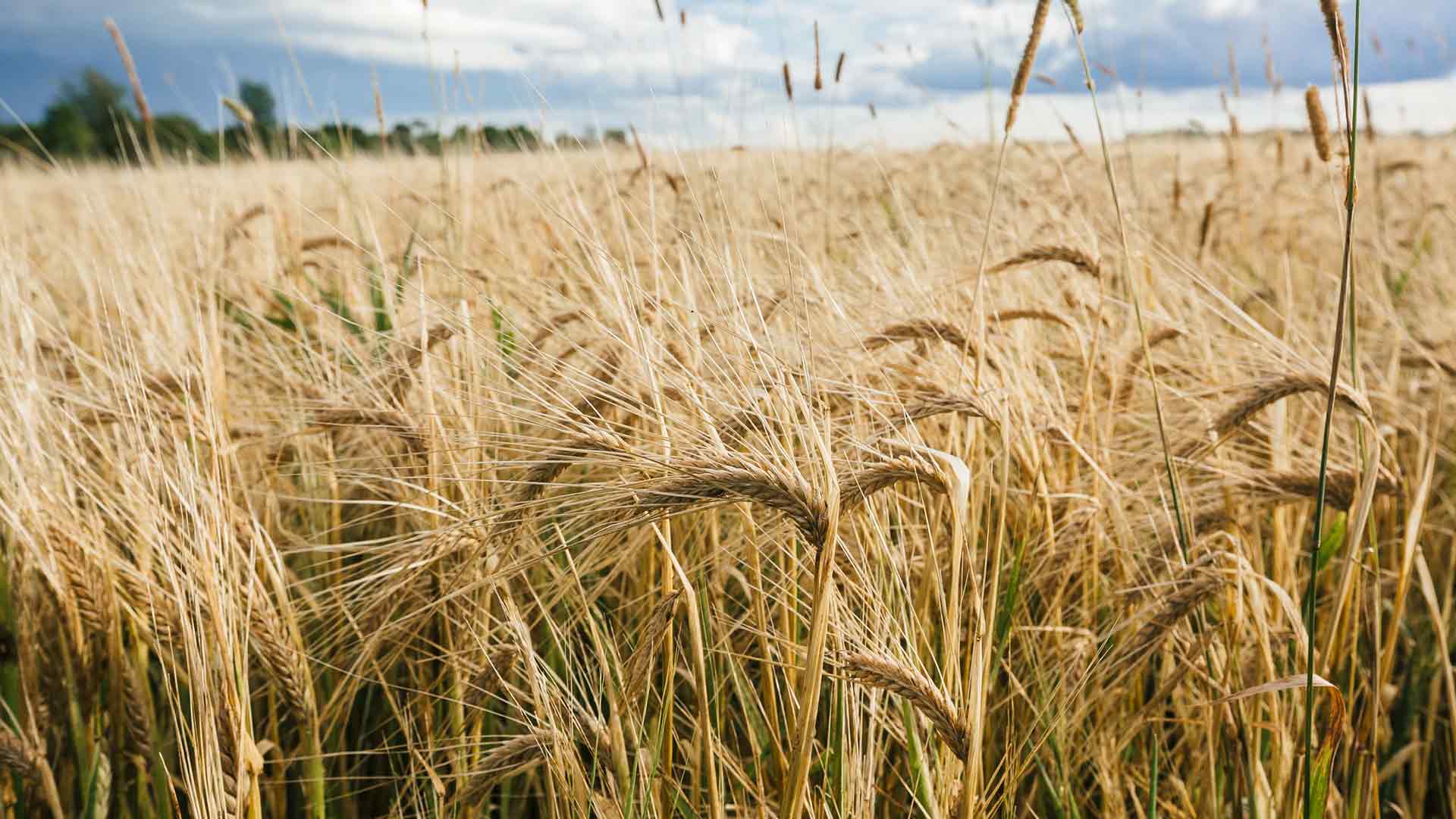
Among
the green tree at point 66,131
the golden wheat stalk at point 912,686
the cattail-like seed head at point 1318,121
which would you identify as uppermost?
the green tree at point 66,131

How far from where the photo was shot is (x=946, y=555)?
1252 mm

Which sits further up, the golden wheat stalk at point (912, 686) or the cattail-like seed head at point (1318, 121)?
the cattail-like seed head at point (1318, 121)

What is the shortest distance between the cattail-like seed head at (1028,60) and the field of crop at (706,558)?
166mm

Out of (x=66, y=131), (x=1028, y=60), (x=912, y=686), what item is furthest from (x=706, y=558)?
(x=66, y=131)

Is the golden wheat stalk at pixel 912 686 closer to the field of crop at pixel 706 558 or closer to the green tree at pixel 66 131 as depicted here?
the field of crop at pixel 706 558

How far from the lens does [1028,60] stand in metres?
1.14

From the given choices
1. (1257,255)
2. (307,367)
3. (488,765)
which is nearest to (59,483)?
(307,367)

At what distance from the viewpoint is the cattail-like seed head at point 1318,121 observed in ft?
3.33

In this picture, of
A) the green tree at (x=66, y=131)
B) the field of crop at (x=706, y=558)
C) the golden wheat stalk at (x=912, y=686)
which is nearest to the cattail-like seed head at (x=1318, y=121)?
the field of crop at (x=706, y=558)

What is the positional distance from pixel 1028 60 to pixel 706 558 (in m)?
0.78

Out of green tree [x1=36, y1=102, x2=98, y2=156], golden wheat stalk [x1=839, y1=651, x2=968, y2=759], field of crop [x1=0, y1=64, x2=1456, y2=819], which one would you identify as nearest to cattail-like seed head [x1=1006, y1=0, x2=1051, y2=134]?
field of crop [x1=0, y1=64, x2=1456, y2=819]

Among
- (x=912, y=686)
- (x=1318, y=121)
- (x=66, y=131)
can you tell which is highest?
(x=66, y=131)

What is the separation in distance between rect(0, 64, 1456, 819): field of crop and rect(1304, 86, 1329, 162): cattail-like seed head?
23 cm

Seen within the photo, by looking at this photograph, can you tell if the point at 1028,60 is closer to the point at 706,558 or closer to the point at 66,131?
the point at 706,558
